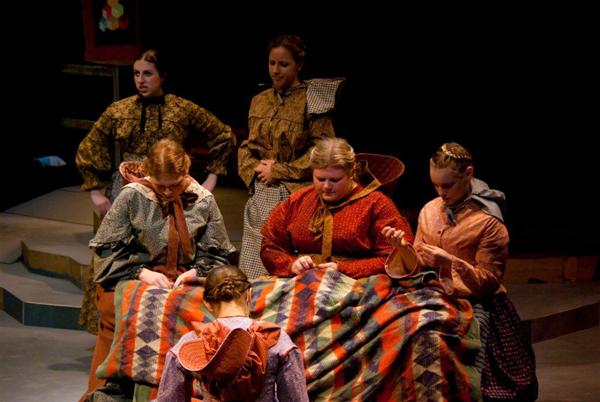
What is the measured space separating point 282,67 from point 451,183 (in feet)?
4.01

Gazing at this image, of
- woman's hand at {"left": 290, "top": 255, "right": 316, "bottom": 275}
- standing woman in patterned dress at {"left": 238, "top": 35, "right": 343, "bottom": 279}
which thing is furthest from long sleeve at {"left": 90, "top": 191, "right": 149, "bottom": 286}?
standing woman in patterned dress at {"left": 238, "top": 35, "right": 343, "bottom": 279}

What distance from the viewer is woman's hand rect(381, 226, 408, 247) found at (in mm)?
5180

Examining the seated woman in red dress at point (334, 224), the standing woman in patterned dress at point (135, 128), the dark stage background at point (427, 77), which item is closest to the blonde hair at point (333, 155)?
the seated woman in red dress at point (334, 224)

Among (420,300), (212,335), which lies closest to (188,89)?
(420,300)

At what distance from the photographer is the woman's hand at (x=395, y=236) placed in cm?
518

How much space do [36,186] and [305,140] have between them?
4.21 metres

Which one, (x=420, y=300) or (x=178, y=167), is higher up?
(x=178, y=167)

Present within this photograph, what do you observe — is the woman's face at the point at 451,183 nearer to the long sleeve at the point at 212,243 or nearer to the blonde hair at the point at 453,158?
Result: the blonde hair at the point at 453,158

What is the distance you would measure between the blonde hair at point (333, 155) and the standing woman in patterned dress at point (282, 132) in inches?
34.4

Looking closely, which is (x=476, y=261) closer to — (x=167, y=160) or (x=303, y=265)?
(x=303, y=265)

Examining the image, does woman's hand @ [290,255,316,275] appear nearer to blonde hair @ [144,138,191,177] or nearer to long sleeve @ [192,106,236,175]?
blonde hair @ [144,138,191,177]

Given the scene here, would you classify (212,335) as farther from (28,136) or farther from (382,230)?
(28,136)

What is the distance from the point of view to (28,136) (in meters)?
10.0

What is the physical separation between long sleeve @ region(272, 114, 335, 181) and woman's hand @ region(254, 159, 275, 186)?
2 cm
